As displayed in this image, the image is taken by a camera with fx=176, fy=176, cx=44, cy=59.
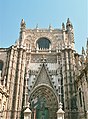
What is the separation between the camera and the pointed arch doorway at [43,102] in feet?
74.2

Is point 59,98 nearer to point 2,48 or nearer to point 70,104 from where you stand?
point 70,104

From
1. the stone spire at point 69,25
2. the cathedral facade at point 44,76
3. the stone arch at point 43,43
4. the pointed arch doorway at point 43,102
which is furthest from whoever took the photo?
the stone spire at point 69,25

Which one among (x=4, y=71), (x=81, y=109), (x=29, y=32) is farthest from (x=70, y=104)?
(x=29, y=32)

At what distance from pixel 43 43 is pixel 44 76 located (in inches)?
264

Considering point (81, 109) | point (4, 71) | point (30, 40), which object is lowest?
point (81, 109)

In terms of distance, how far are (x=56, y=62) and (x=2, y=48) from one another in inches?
347

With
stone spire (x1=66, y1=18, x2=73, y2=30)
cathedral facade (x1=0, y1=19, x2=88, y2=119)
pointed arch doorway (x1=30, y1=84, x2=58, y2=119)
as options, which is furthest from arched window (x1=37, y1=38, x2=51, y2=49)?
pointed arch doorway (x1=30, y1=84, x2=58, y2=119)

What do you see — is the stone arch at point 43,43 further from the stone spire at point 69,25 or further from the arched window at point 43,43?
the stone spire at point 69,25

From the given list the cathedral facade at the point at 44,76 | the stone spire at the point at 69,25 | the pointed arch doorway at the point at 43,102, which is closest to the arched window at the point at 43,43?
the cathedral facade at the point at 44,76

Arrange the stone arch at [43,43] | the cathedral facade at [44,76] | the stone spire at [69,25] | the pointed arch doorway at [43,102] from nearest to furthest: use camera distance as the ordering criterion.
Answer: the cathedral facade at [44,76] → the pointed arch doorway at [43,102] → the stone arch at [43,43] → the stone spire at [69,25]

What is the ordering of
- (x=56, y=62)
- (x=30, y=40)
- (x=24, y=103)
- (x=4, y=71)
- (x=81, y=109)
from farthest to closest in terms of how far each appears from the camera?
(x=30, y=40) < (x=56, y=62) < (x=4, y=71) < (x=24, y=103) < (x=81, y=109)

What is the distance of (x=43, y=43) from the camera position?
29703 mm

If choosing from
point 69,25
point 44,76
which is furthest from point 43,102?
point 69,25

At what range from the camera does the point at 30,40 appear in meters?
29.7
